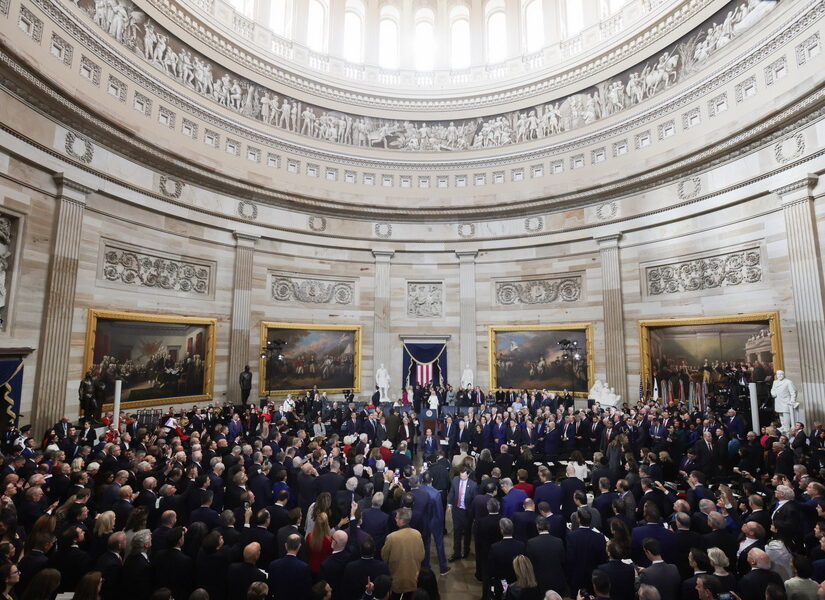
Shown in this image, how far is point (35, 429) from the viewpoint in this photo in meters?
13.2

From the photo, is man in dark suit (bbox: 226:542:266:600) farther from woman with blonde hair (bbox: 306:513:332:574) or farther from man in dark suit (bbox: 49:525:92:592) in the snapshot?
man in dark suit (bbox: 49:525:92:592)

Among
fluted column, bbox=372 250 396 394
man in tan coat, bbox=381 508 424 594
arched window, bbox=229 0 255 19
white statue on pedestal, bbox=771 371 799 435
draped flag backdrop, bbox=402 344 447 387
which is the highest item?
arched window, bbox=229 0 255 19

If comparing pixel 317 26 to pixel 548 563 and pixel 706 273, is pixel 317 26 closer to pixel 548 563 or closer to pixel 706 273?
pixel 706 273

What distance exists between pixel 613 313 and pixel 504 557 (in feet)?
54.9

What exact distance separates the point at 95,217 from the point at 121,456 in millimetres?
10431

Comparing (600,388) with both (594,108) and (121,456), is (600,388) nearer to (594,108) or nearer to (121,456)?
(594,108)

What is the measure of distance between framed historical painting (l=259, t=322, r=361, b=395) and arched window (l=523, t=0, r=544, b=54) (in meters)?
18.2

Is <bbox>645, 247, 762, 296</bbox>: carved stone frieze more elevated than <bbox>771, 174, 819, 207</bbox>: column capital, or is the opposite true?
<bbox>771, 174, 819, 207</bbox>: column capital

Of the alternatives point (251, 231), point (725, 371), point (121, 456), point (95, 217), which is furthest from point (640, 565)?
point (251, 231)

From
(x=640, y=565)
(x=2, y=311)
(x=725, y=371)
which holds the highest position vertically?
(x=2, y=311)

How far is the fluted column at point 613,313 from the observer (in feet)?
64.1

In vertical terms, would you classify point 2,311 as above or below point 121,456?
above

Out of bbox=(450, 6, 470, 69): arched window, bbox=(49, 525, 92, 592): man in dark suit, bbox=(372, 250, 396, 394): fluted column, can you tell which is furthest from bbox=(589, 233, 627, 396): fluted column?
bbox=(49, 525, 92, 592): man in dark suit

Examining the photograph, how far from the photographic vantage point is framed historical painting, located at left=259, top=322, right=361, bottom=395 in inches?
816
